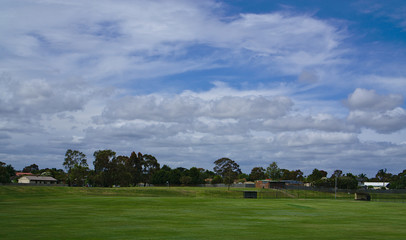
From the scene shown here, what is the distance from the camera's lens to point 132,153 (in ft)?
602

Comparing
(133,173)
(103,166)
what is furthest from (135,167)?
(103,166)

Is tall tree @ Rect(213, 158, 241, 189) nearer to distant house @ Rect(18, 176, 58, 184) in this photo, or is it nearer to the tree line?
the tree line

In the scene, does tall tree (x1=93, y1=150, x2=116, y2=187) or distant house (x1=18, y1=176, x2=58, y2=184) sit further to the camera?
distant house (x1=18, y1=176, x2=58, y2=184)

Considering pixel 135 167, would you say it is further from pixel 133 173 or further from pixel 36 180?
pixel 36 180

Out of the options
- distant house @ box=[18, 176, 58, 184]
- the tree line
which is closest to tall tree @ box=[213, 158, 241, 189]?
the tree line

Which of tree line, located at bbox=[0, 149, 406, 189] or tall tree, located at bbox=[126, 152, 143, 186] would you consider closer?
tree line, located at bbox=[0, 149, 406, 189]

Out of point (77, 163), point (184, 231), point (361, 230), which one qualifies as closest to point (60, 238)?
point (184, 231)

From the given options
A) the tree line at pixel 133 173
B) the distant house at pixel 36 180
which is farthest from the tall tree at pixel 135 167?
the distant house at pixel 36 180

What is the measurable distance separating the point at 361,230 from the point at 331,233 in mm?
3657

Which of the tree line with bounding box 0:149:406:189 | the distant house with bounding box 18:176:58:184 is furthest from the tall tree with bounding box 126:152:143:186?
the distant house with bounding box 18:176:58:184

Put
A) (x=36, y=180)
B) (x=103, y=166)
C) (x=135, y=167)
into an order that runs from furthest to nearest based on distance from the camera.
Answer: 1. (x=135, y=167)
2. (x=36, y=180)
3. (x=103, y=166)

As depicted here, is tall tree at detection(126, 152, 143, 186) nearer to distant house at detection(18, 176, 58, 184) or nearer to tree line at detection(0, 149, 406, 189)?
tree line at detection(0, 149, 406, 189)

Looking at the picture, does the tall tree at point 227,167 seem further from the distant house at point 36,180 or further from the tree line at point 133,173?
the distant house at point 36,180

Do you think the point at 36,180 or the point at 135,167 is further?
A: the point at 135,167
